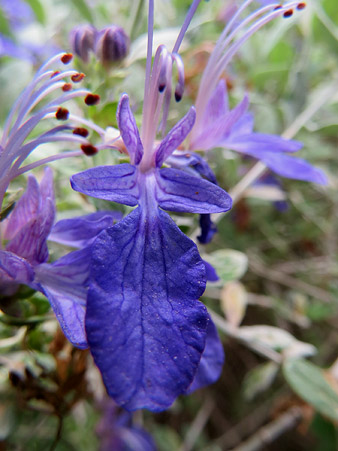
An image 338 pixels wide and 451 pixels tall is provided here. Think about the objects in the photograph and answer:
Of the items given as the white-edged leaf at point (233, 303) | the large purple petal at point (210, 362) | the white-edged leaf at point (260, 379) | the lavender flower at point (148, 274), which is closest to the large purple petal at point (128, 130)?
the lavender flower at point (148, 274)

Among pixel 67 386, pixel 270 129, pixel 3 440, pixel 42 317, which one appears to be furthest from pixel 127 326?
pixel 270 129

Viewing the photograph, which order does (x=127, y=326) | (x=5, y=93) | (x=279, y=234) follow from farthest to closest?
(x=279, y=234)
(x=5, y=93)
(x=127, y=326)

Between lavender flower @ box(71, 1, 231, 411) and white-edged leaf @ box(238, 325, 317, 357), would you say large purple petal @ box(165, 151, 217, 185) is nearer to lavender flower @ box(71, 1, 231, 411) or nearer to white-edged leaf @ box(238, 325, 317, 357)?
lavender flower @ box(71, 1, 231, 411)

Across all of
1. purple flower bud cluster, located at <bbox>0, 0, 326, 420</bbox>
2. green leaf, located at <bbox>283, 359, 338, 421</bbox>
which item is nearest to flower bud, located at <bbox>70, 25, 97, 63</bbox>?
purple flower bud cluster, located at <bbox>0, 0, 326, 420</bbox>

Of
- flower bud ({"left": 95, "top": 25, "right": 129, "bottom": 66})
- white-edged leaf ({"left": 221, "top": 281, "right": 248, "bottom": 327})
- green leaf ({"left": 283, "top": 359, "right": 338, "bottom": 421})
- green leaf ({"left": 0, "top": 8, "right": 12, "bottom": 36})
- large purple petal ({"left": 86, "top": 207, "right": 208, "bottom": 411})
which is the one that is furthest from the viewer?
green leaf ({"left": 0, "top": 8, "right": 12, "bottom": 36})

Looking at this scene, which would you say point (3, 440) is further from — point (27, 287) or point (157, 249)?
point (157, 249)
